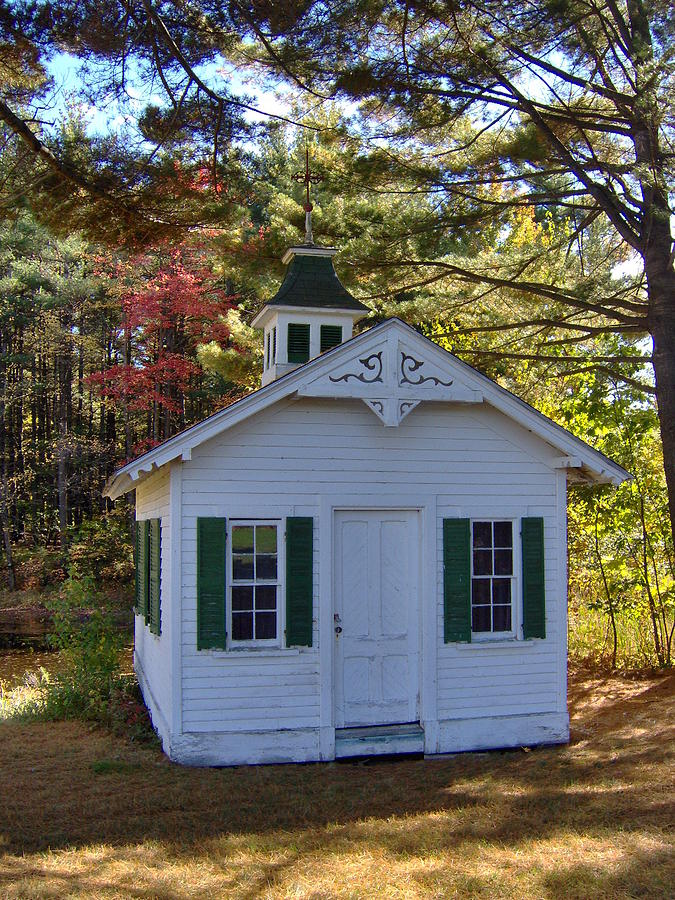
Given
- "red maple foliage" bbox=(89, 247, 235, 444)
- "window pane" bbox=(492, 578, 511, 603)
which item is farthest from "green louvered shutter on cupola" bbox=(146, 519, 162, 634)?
"red maple foliage" bbox=(89, 247, 235, 444)

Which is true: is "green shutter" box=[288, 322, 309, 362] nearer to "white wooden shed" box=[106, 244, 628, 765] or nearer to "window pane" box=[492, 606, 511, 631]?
"white wooden shed" box=[106, 244, 628, 765]

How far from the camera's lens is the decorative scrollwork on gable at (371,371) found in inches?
318

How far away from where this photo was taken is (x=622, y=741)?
865 centimetres

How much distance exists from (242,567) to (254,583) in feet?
0.61

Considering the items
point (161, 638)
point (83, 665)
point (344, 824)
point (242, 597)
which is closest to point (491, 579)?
point (242, 597)

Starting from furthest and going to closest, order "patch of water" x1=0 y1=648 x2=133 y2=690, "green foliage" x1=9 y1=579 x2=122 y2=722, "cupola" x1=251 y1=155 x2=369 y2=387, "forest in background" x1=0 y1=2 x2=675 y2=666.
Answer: "patch of water" x1=0 y1=648 x2=133 y2=690 → "cupola" x1=251 y1=155 x2=369 y2=387 → "green foliage" x1=9 y1=579 x2=122 y2=722 → "forest in background" x1=0 y1=2 x2=675 y2=666

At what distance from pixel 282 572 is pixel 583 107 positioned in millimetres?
6717

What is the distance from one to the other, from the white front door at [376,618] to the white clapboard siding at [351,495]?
0.24 meters

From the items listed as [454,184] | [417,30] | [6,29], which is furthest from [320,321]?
[6,29]

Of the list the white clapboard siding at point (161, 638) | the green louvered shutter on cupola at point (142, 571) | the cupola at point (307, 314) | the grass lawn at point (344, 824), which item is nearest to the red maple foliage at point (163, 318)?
the cupola at point (307, 314)

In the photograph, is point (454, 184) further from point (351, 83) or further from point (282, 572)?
point (282, 572)

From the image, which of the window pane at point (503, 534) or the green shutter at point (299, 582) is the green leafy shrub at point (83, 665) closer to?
the green shutter at point (299, 582)

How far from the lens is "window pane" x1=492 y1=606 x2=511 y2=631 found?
8.60 meters

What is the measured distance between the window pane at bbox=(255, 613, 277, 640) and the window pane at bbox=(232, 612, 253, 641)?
6cm
